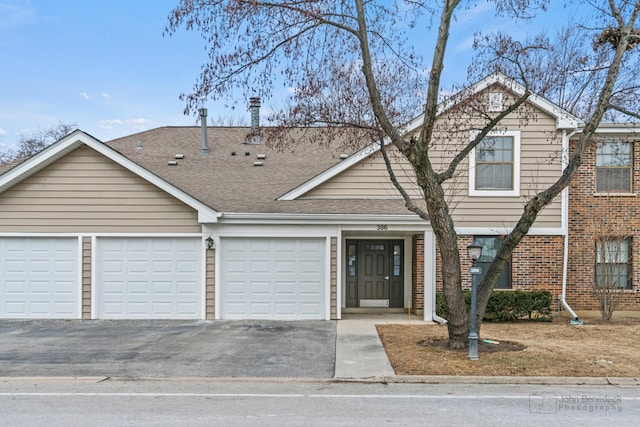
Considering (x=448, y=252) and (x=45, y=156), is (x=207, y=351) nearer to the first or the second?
(x=448, y=252)

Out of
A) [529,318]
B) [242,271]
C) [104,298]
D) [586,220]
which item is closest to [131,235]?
[104,298]

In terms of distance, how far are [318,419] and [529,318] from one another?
9572 millimetres

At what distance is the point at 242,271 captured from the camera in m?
14.0

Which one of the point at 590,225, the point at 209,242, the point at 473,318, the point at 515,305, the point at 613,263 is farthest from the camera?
the point at 590,225

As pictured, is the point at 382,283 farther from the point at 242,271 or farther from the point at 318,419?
the point at 318,419

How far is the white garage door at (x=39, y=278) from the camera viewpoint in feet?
45.5

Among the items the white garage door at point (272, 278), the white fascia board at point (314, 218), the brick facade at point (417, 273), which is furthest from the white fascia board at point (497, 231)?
the white garage door at point (272, 278)

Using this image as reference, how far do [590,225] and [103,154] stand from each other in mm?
13473

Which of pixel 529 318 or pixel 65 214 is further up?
pixel 65 214

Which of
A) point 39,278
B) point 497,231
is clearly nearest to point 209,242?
point 39,278

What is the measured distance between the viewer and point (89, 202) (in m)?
13.9

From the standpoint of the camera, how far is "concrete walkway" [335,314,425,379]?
338 inches

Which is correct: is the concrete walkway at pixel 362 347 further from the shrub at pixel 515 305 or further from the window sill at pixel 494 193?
the window sill at pixel 494 193

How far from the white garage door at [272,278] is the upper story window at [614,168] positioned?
8322 millimetres
